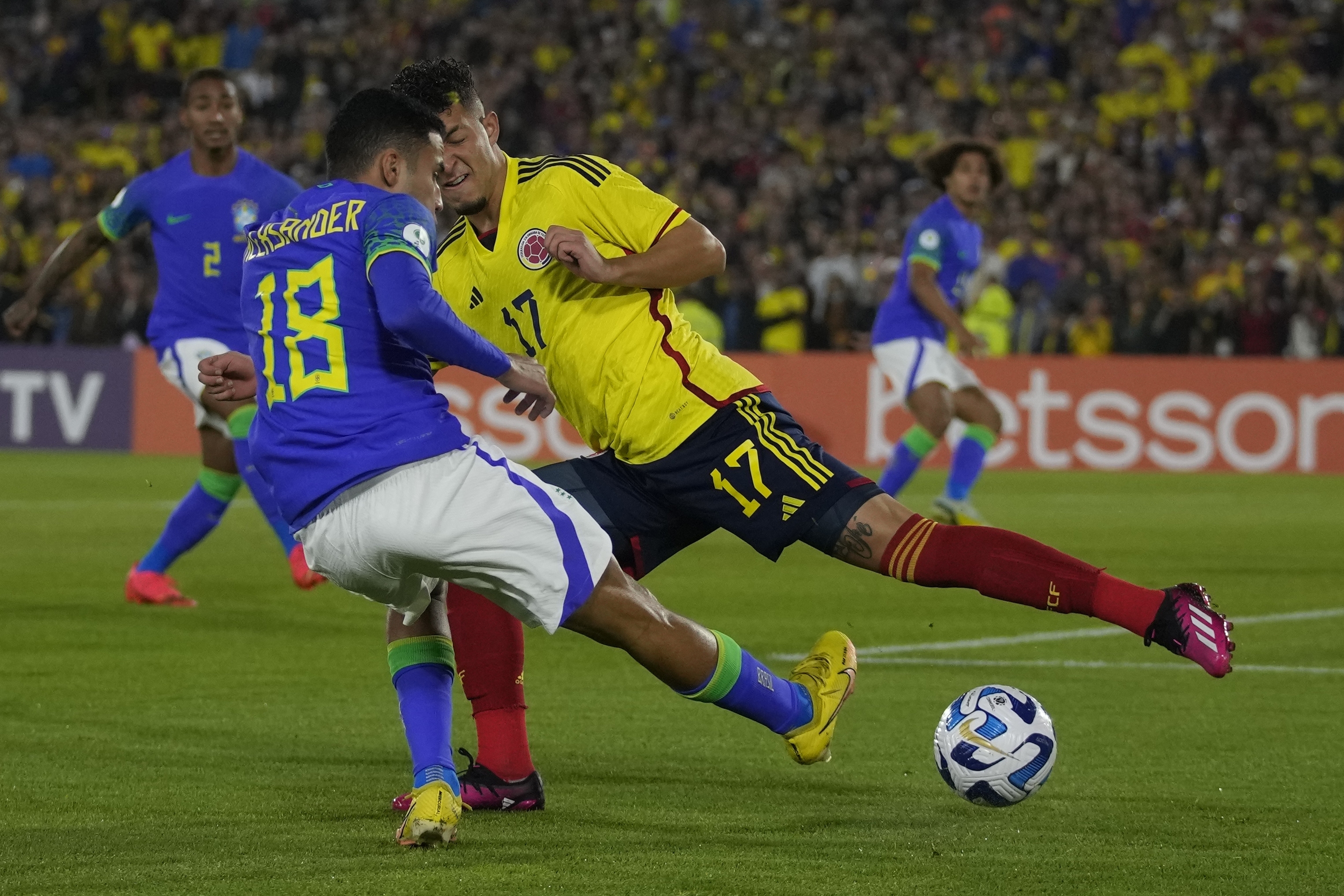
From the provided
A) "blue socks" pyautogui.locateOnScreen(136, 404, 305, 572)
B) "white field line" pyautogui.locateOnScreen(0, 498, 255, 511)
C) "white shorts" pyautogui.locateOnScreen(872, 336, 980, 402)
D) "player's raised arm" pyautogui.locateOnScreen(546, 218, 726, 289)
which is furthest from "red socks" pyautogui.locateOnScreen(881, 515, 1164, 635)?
"white field line" pyautogui.locateOnScreen(0, 498, 255, 511)

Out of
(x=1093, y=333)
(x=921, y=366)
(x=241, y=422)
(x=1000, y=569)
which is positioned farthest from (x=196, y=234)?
(x=1093, y=333)

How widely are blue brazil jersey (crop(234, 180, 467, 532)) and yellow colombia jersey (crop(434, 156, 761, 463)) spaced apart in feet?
2.65

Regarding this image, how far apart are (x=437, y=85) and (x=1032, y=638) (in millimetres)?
4064

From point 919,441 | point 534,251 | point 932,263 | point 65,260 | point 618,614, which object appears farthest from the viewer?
point 919,441

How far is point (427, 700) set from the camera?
452 centimetres

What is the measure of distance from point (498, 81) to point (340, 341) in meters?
20.5

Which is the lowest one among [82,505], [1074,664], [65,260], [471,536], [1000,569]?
[82,505]

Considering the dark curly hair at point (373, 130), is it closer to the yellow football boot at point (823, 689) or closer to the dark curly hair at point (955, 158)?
the yellow football boot at point (823, 689)

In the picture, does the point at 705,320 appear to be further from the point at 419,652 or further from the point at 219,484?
the point at 419,652

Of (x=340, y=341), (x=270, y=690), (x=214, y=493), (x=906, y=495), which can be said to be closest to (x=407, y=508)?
(x=340, y=341)

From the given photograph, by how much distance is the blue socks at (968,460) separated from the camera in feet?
39.2

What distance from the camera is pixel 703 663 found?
15.1 feet

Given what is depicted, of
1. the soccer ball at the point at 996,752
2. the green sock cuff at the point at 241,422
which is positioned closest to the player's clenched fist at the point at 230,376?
the soccer ball at the point at 996,752

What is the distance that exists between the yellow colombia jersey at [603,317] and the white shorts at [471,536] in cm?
73
